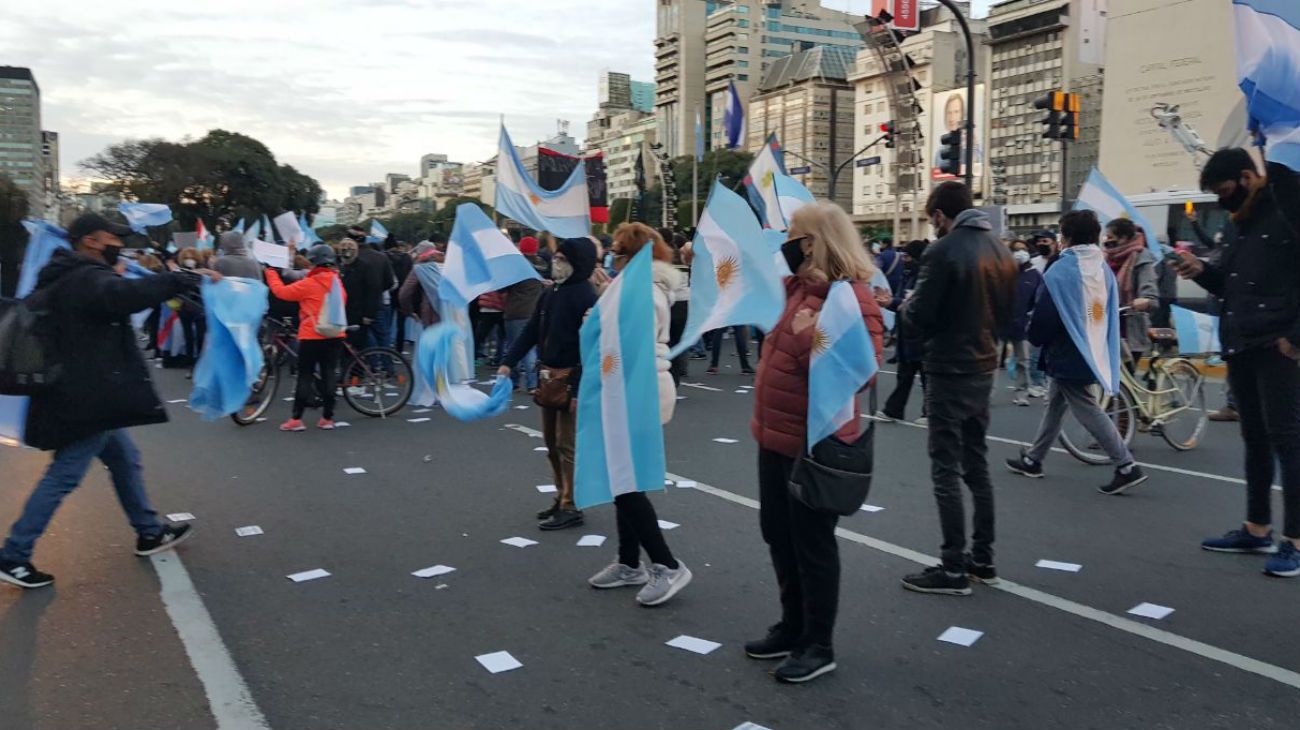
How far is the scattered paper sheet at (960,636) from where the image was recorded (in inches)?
162

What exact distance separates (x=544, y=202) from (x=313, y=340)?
2.84m

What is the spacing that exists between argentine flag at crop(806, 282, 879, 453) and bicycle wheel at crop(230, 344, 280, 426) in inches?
284

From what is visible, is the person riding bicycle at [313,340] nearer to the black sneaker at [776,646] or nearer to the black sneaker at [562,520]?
the black sneaker at [562,520]

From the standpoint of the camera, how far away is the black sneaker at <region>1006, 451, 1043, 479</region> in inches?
288

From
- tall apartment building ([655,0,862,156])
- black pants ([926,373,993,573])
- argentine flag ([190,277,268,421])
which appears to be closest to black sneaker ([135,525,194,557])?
argentine flag ([190,277,268,421])

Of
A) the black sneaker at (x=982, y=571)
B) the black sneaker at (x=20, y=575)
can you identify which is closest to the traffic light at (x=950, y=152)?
the black sneaker at (x=982, y=571)

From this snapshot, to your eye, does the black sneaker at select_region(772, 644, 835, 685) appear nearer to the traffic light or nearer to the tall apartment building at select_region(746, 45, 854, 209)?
the traffic light

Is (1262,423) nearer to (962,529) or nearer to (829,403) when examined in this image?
(962,529)

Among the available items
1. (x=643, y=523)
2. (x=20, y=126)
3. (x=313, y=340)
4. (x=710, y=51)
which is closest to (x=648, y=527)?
(x=643, y=523)

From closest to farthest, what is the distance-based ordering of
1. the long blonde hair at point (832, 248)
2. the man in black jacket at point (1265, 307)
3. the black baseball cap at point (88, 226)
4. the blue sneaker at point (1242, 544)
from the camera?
1. the long blonde hair at point (832, 248)
2. the man in black jacket at point (1265, 307)
3. the black baseball cap at point (88, 226)
4. the blue sneaker at point (1242, 544)

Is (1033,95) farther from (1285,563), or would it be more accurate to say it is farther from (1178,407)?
(1285,563)

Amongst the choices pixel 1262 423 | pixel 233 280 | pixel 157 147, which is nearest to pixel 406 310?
pixel 233 280

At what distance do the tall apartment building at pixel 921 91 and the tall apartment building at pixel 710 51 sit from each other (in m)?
21.7

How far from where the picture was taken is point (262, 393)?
10188 millimetres
